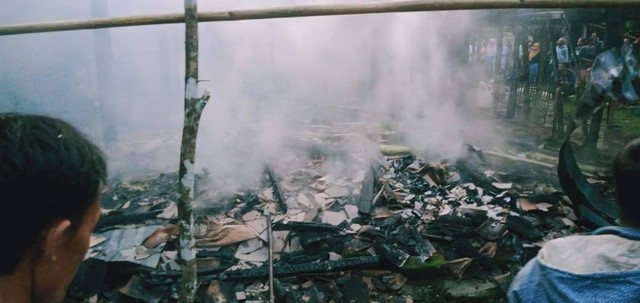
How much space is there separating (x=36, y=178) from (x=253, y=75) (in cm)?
1383

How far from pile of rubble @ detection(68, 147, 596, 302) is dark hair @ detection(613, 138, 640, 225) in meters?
3.47

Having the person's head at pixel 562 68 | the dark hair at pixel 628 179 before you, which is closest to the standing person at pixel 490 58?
the person's head at pixel 562 68

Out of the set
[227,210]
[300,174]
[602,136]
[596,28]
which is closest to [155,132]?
[300,174]

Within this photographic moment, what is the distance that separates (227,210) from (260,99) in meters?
7.87

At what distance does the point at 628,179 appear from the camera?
1707 mm

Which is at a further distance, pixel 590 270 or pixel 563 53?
pixel 563 53

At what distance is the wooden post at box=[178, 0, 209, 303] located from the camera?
11.7 ft

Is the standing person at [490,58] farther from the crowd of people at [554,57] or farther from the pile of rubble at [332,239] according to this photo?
the pile of rubble at [332,239]

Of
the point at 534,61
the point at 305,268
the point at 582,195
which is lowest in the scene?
the point at 305,268

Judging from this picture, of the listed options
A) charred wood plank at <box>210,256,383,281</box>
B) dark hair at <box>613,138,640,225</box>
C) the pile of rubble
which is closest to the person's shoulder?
dark hair at <box>613,138,640,225</box>

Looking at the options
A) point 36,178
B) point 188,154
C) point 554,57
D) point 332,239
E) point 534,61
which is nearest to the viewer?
point 36,178

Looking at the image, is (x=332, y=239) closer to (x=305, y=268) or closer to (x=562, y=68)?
(x=305, y=268)

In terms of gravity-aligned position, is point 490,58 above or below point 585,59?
above

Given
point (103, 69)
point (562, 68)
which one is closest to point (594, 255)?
point (562, 68)
